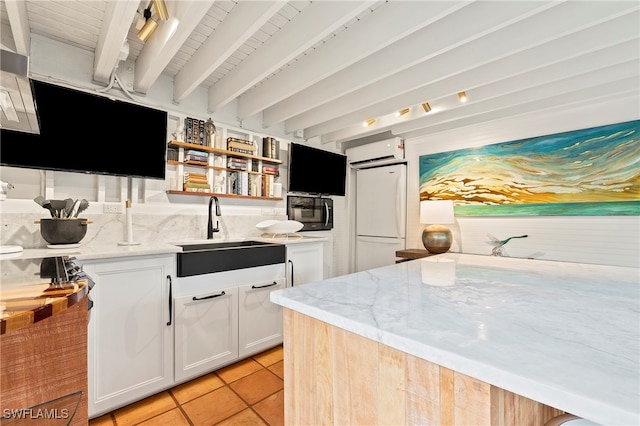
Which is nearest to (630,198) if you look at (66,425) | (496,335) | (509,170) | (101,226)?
(509,170)

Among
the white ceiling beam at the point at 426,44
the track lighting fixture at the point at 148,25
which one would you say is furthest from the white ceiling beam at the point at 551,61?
the track lighting fixture at the point at 148,25

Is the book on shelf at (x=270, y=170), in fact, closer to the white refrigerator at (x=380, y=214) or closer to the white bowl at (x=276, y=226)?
the white bowl at (x=276, y=226)

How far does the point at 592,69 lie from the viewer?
2.23 m

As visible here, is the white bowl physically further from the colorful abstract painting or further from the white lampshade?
the colorful abstract painting

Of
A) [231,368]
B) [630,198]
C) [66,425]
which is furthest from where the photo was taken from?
[630,198]

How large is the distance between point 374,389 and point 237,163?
2897mm

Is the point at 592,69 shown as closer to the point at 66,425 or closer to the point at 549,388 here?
the point at 549,388

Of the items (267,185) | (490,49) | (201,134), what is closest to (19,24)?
(201,134)

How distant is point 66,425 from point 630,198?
409cm

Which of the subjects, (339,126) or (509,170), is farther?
(339,126)

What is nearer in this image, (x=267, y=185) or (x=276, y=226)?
(x=276, y=226)

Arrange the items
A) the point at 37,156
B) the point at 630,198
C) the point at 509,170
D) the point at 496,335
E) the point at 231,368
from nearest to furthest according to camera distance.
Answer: the point at 496,335
the point at 37,156
the point at 231,368
the point at 630,198
the point at 509,170

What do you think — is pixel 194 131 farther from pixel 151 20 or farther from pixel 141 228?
pixel 151 20

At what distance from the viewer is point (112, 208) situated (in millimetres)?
2441
